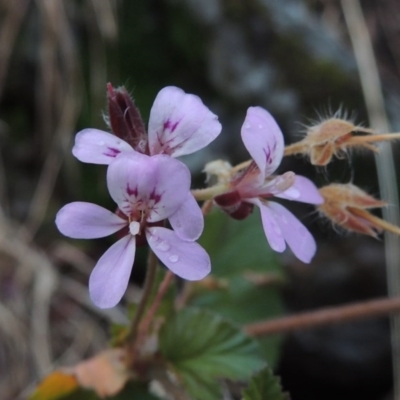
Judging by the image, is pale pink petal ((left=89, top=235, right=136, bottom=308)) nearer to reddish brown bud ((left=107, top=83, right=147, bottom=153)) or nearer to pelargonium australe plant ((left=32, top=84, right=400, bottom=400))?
pelargonium australe plant ((left=32, top=84, right=400, bottom=400))

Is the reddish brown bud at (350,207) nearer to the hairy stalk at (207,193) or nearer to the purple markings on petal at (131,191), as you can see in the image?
the hairy stalk at (207,193)

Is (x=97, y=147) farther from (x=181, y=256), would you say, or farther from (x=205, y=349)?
(x=205, y=349)

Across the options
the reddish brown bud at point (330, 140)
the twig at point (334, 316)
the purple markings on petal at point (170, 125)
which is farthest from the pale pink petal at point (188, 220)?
the twig at point (334, 316)

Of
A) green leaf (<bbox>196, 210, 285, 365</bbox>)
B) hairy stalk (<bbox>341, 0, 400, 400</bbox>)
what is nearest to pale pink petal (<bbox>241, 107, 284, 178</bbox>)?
green leaf (<bbox>196, 210, 285, 365</bbox>)

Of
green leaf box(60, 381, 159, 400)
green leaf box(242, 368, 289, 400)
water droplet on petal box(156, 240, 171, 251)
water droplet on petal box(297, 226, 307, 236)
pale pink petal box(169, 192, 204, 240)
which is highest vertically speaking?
pale pink petal box(169, 192, 204, 240)

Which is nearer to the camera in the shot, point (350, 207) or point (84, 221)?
point (84, 221)

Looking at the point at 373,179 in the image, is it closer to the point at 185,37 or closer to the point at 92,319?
the point at 185,37

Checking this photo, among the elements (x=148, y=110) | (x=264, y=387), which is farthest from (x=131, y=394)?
(x=148, y=110)
